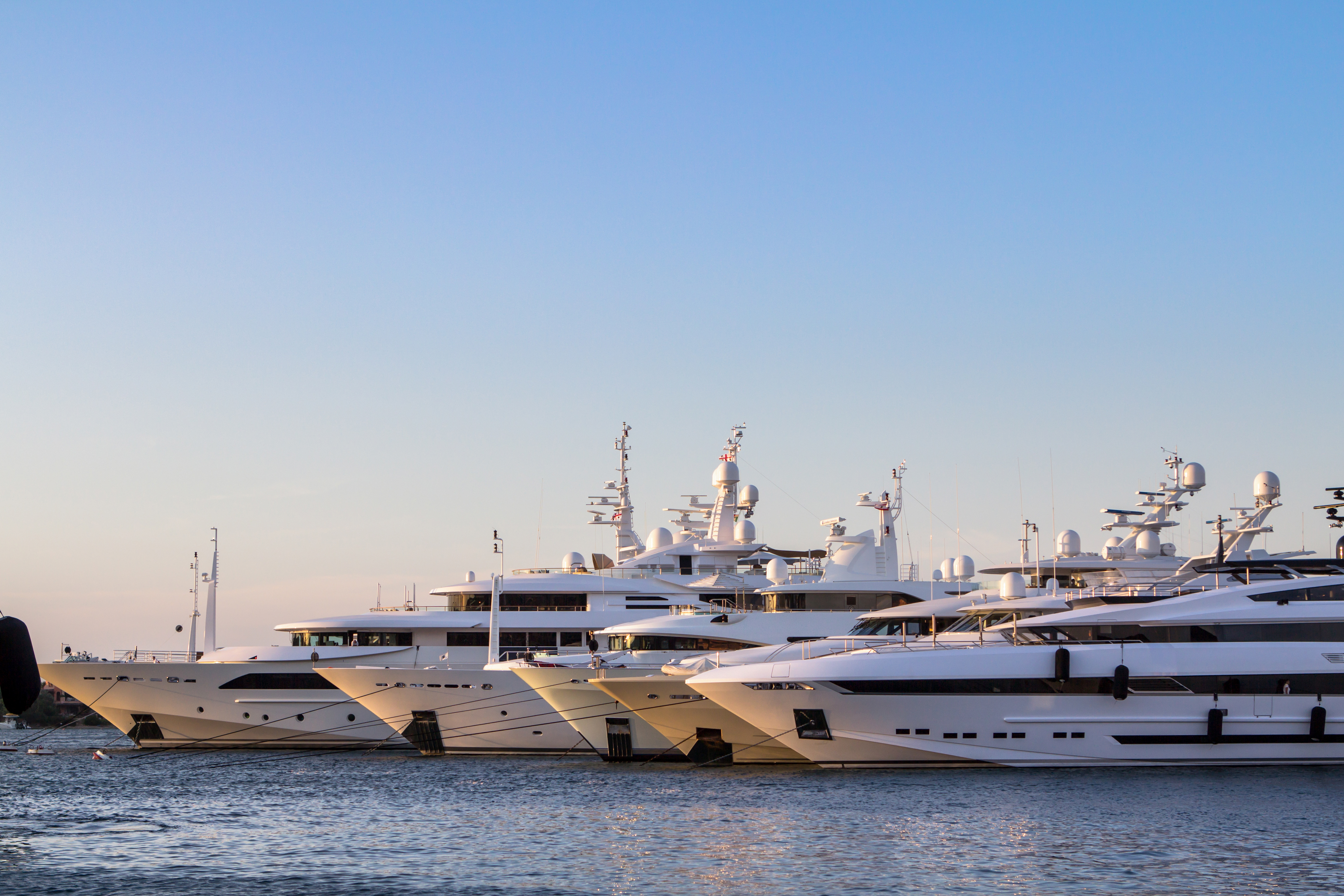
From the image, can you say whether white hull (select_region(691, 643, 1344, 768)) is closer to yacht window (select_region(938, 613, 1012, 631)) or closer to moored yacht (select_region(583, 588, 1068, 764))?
moored yacht (select_region(583, 588, 1068, 764))

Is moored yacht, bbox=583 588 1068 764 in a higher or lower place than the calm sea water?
higher

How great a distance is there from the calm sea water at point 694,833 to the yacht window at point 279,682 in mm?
9460

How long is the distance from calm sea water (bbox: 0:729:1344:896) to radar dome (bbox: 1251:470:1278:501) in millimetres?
15848

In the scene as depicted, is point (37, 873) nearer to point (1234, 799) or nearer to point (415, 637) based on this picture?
point (1234, 799)

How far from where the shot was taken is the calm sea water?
65.0 feet

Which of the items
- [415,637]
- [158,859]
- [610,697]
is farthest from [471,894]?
[415,637]

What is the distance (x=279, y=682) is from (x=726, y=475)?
18.1 metres

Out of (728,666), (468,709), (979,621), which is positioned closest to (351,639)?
(468,709)

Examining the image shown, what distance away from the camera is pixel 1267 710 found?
3020 cm

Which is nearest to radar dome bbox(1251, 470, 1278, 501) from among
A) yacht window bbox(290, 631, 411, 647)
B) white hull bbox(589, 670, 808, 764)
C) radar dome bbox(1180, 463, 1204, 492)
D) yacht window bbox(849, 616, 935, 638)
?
radar dome bbox(1180, 463, 1204, 492)

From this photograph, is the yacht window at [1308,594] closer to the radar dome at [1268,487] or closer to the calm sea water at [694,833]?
the calm sea water at [694,833]

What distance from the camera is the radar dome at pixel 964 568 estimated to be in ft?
171

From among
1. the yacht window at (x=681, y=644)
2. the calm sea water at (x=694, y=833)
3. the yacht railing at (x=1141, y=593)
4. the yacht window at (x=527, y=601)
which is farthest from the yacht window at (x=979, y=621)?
the yacht window at (x=527, y=601)

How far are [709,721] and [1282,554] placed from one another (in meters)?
20.0
